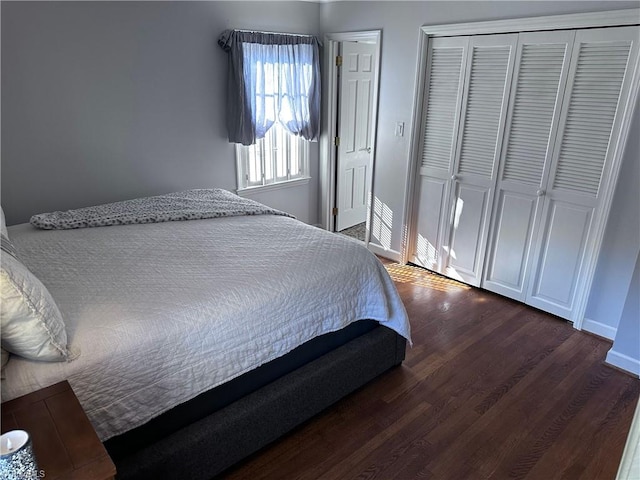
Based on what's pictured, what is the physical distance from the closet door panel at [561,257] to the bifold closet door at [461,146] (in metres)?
0.45

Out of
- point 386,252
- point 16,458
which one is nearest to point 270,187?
point 386,252

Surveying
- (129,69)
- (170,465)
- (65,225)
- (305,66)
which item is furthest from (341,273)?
(305,66)

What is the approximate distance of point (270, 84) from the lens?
3.83 m

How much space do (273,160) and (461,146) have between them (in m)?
1.73

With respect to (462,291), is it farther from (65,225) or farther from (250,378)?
(65,225)

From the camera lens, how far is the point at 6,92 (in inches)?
105

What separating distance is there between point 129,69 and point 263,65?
42.8 inches

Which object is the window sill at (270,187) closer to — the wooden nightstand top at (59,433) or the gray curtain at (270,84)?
the gray curtain at (270,84)

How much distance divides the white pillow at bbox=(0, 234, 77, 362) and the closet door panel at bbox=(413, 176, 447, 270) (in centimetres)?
299

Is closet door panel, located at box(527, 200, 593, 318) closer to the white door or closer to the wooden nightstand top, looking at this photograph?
the white door

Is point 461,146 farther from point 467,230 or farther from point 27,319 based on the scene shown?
point 27,319

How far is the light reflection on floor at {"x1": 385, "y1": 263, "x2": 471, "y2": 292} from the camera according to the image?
3.64 metres

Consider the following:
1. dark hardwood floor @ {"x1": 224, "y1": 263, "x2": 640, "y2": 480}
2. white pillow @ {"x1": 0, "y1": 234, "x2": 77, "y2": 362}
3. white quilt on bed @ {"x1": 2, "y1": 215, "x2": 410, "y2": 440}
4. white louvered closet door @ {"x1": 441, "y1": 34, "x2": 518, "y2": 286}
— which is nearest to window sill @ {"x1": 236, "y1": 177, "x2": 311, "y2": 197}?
white quilt on bed @ {"x1": 2, "y1": 215, "x2": 410, "y2": 440}

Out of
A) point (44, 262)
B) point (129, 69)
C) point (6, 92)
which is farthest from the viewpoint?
point (129, 69)
